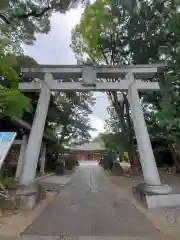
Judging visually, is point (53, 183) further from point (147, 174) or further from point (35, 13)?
point (35, 13)

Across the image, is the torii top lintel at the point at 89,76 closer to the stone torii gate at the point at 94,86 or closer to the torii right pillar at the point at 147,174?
the stone torii gate at the point at 94,86

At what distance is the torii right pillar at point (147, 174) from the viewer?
7.12m

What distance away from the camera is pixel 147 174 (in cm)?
782

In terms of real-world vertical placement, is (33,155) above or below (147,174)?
above

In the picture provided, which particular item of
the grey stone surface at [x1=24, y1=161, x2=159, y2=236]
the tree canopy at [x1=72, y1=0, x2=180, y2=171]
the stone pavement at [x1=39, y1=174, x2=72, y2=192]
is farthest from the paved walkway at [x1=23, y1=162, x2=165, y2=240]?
the tree canopy at [x1=72, y1=0, x2=180, y2=171]

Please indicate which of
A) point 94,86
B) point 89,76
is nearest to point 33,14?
point 89,76

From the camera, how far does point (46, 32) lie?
11914 millimetres

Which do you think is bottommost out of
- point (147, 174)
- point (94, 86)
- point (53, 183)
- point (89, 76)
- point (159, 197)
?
point (159, 197)

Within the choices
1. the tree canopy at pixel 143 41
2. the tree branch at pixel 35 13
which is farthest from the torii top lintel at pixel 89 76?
the tree branch at pixel 35 13

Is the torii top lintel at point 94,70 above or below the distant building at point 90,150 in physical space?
below

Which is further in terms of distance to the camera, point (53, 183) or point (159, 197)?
point (53, 183)

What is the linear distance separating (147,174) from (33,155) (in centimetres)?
367

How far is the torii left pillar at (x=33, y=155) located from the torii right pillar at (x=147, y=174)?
3.03m

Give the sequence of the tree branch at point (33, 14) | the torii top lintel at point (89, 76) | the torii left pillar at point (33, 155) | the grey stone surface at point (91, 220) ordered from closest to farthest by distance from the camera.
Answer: the grey stone surface at point (91, 220) < the torii left pillar at point (33, 155) < the torii top lintel at point (89, 76) < the tree branch at point (33, 14)
